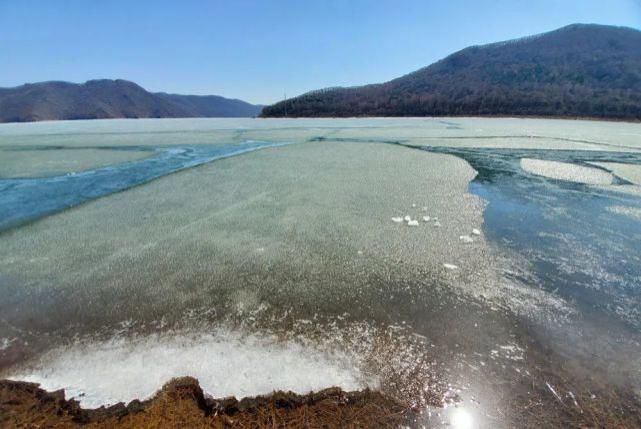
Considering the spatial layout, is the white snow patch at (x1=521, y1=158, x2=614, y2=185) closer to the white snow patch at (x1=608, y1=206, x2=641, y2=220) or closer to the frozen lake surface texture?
the frozen lake surface texture

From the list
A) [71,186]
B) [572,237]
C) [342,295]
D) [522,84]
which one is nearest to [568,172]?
[572,237]

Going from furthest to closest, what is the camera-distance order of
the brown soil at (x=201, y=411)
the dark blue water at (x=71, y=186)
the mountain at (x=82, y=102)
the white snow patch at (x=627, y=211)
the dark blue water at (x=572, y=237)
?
1. the mountain at (x=82, y=102)
2. the dark blue water at (x=71, y=186)
3. the white snow patch at (x=627, y=211)
4. the dark blue water at (x=572, y=237)
5. the brown soil at (x=201, y=411)

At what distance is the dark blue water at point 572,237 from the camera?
9.12ft

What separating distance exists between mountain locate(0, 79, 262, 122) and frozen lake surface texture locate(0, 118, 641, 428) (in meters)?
120

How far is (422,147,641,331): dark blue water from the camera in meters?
2.78

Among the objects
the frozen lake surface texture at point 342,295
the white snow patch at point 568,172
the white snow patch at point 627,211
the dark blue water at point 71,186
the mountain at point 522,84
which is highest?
the mountain at point 522,84

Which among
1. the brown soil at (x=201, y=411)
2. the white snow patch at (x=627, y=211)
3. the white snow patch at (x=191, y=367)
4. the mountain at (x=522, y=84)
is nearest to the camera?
the brown soil at (x=201, y=411)

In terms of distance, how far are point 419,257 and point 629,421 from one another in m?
2.01

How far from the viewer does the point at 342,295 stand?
2.82 m

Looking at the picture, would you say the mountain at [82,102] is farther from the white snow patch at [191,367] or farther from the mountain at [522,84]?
the white snow patch at [191,367]

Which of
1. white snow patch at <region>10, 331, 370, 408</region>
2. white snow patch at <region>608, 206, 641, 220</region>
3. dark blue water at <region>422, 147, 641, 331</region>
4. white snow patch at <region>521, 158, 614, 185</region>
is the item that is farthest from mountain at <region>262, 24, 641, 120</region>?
white snow patch at <region>10, 331, 370, 408</region>

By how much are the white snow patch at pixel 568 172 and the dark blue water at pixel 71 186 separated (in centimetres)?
880

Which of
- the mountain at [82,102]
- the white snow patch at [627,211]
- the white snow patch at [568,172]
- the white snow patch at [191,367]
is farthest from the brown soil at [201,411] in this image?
the mountain at [82,102]

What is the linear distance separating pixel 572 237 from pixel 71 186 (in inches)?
335
